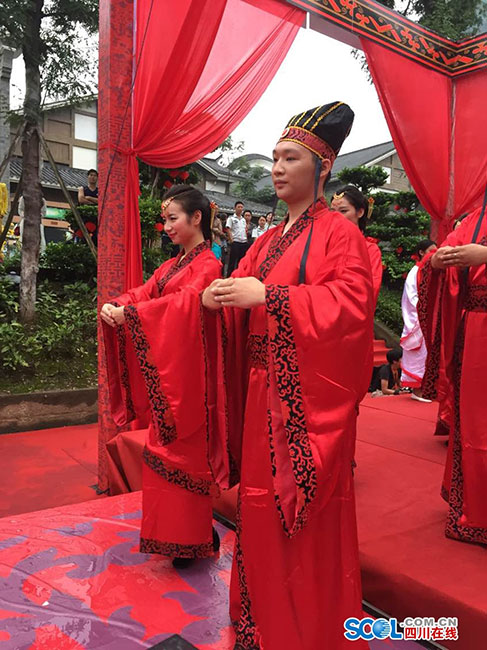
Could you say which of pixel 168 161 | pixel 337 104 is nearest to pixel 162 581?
pixel 337 104

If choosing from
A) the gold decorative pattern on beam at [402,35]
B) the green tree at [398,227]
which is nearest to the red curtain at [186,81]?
the gold decorative pattern on beam at [402,35]

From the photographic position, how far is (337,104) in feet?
5.53

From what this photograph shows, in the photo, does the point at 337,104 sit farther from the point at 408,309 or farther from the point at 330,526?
the point at 408,309

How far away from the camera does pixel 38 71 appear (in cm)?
592

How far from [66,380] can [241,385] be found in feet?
13.4

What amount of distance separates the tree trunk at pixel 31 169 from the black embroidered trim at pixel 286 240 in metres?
4.84

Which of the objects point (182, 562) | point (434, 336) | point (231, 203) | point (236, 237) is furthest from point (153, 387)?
point (231, 203)

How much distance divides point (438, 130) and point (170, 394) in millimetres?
5235

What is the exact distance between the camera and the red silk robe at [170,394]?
77.1 inches

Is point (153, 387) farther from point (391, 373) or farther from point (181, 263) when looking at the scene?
point (391, 373)

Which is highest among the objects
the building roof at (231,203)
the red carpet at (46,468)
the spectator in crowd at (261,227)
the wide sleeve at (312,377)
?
the building roof at (231,203)

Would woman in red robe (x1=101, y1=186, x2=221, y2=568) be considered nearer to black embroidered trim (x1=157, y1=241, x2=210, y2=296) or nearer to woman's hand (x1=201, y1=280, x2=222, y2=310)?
black embroidered trim (x1=157, y1=241, x2=210, y2=296)

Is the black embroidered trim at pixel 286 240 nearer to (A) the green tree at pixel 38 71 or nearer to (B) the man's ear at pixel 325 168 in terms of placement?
(B) the man's ear at pixel 325 168

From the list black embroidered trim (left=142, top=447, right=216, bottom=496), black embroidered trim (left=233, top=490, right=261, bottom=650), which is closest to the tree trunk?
black embroidered trim (left=142, top=447, right=216, bottom=496)
